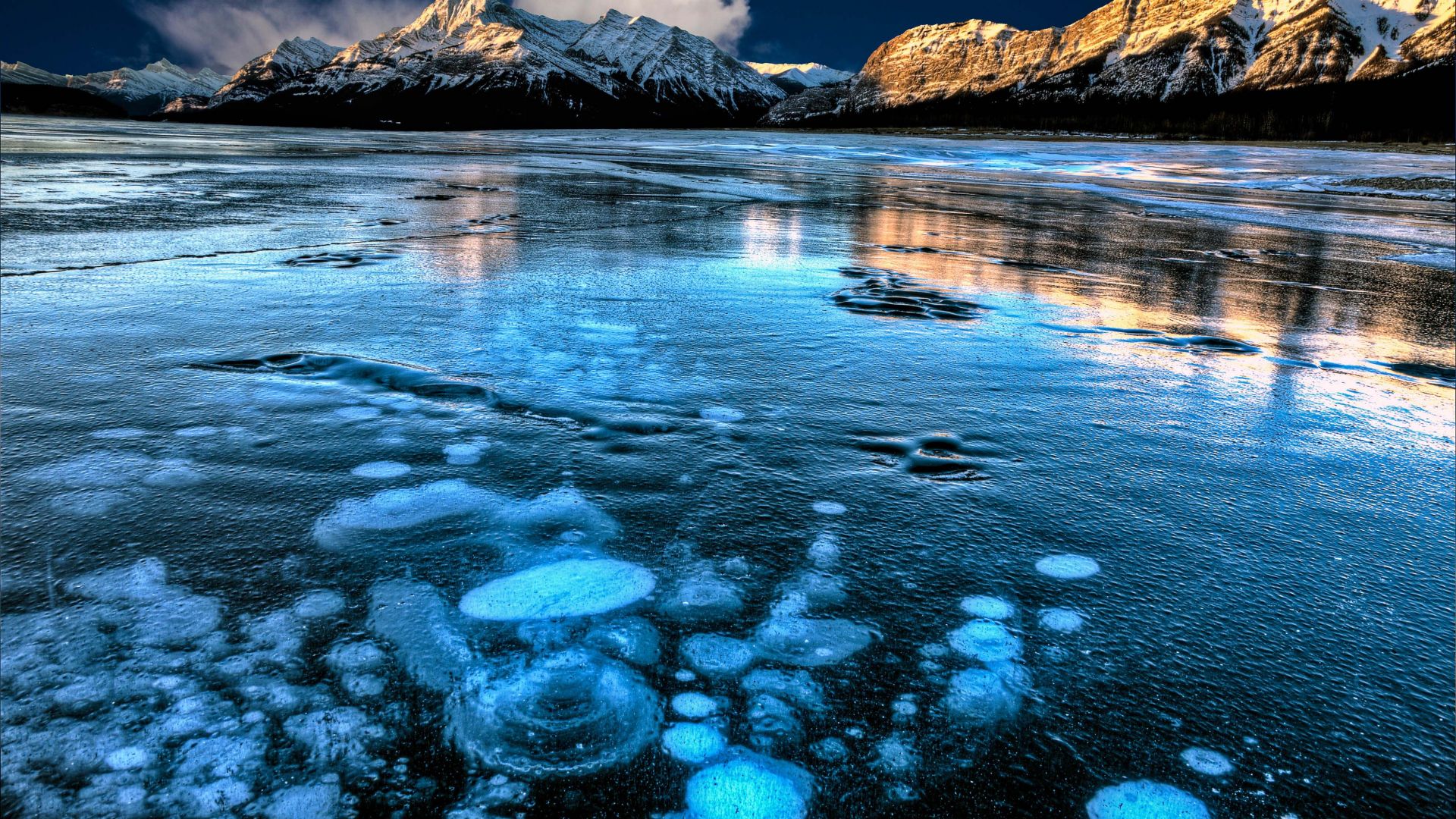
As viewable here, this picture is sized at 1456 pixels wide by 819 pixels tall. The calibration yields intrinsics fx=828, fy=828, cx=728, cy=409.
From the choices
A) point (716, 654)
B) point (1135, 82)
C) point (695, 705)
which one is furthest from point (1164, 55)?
point (695, 705)

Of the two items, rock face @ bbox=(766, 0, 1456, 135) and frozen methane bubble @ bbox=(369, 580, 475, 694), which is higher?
rock face @ bbox=(766, 0, 1456, 135)

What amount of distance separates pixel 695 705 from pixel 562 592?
1.43 ft

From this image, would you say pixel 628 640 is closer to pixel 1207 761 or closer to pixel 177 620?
pixel 177 620

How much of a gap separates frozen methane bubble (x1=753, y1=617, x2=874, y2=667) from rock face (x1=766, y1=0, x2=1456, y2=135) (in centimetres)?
15412

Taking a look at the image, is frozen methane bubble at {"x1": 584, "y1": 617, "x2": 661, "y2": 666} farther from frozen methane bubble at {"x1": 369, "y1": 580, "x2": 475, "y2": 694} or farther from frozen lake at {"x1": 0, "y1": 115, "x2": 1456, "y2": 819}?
frozen methane bubble at {"x1": 369, "y1": 580, "x2": 475, "y2": 694}

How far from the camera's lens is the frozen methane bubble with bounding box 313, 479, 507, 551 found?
5.89 ft

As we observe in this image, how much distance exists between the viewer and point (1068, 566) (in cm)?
176

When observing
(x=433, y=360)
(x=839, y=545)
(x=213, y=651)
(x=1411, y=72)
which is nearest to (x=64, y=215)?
(x=433, y=360)

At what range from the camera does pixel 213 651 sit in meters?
1.39

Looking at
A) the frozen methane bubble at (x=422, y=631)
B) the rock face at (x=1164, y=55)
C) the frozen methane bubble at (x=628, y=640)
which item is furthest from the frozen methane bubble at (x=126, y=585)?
the rock face at (x=1164, y=55)

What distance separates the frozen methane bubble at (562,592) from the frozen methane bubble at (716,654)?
0.19 m

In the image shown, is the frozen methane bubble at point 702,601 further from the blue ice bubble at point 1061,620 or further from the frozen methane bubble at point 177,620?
the frozen methane bubble at point 177,620

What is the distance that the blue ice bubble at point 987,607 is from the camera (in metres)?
1.57

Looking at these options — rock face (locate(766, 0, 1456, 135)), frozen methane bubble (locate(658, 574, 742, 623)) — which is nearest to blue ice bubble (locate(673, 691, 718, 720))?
frozen methane bubble (locate(658, 574, 742, 623))
